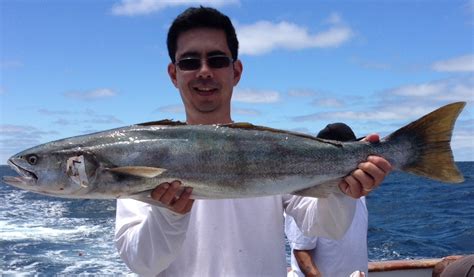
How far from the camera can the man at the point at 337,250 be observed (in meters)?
5.91

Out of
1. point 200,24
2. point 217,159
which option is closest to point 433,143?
point 217,159

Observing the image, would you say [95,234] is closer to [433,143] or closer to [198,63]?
[198,63]

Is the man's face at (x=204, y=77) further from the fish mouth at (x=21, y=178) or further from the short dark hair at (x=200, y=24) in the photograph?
the fish mouth at (x=21, y=178)

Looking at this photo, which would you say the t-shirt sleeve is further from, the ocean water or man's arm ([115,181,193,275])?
the ocean water

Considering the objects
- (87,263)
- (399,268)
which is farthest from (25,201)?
(399,268)

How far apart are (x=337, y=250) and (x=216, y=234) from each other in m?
2.78

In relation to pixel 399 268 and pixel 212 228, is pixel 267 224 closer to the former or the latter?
pixel 212 228

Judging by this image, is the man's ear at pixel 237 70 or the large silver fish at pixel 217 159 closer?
the large silver fish at pixel 217 159

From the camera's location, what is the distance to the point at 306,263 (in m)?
6.06

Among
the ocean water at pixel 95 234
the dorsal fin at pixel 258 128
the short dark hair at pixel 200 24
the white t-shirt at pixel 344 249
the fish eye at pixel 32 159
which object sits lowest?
the ocean water at pixel 95 234

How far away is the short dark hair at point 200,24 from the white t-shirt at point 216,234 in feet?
3.77

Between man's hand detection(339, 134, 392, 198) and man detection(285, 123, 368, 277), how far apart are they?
240cm

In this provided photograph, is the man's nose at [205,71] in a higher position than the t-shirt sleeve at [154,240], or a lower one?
higher

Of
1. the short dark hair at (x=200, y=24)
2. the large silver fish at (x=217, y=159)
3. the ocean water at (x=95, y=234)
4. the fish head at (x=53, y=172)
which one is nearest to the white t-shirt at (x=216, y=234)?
the large silver fish at (x=217, y=159)
